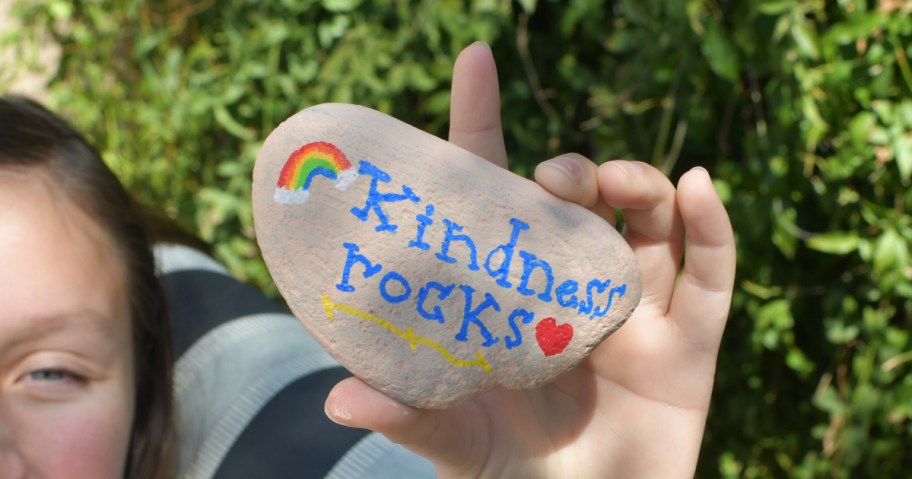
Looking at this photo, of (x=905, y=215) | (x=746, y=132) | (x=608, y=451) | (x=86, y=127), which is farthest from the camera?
(x=86, y=127)

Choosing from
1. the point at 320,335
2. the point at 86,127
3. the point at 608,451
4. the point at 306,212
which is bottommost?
the point at 86,127

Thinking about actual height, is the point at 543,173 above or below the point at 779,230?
above

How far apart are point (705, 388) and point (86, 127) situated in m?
1.97

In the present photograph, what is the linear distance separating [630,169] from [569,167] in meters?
0.08

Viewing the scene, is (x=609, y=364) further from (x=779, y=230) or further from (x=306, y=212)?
(x=779, y=230)

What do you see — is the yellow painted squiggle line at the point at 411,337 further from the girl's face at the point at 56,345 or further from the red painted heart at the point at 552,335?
the girl's face at the point at 56,345

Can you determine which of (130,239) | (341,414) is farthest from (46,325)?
(341,414)

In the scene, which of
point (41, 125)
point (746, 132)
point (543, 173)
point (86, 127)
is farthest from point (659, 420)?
point (86, 127)

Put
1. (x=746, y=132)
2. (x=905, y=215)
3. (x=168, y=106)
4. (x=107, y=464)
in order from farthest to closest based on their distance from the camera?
(x=168, y=106) → (x=746, y=132) → (x=905, y=215) → (x=107, y=464)

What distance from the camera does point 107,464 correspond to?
4.35ft

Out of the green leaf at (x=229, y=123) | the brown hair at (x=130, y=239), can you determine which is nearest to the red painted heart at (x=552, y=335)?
the brown hair at (x=130, y=239)

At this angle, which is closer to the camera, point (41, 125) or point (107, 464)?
point (107, 464)

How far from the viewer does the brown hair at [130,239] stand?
4.61 ft

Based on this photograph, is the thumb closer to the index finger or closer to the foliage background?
the index finger
